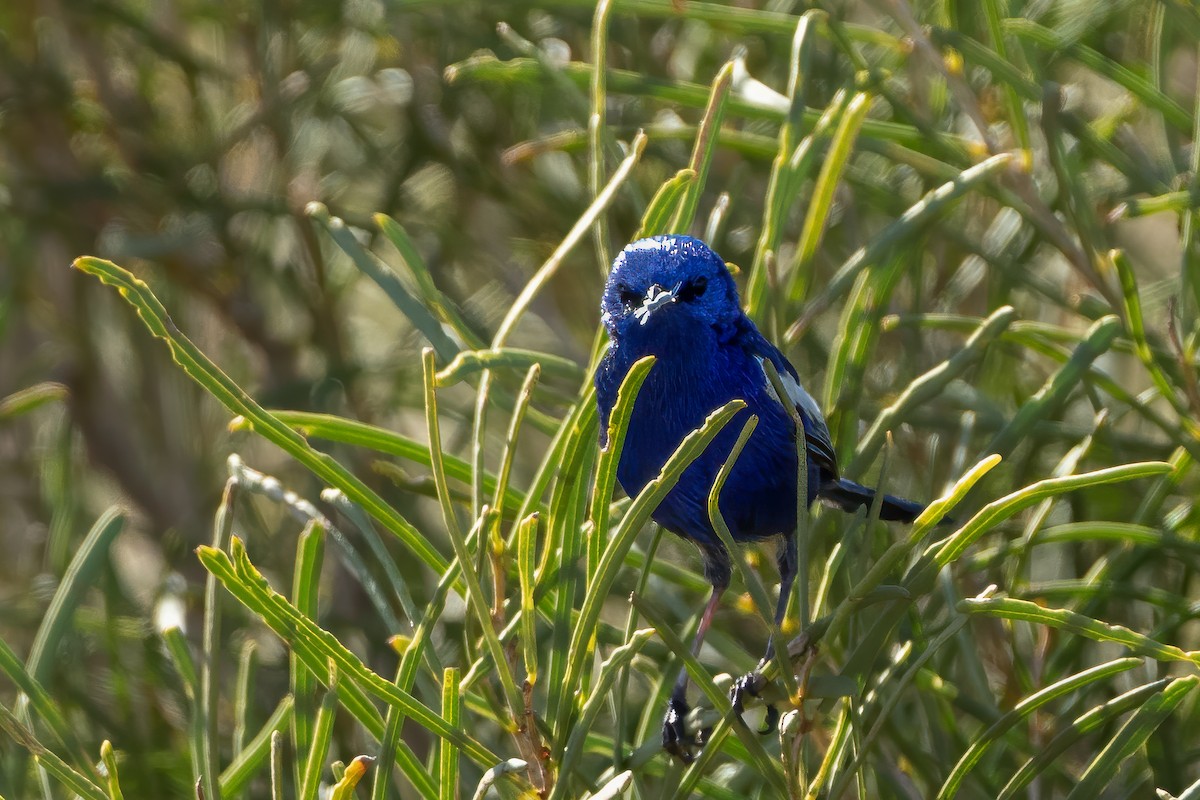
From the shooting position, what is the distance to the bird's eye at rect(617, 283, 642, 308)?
2.14m

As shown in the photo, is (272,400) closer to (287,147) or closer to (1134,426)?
(287,147)

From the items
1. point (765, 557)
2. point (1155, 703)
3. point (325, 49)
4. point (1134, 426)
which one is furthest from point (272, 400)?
point (1155, 703)

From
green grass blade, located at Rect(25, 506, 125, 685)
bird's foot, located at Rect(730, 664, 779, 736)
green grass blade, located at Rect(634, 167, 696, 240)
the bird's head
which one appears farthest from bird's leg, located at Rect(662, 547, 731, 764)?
green grass blade, located at Rect(25, 506, 125, 685)

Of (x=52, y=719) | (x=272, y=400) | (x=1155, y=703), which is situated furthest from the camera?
(x=272, y=400)

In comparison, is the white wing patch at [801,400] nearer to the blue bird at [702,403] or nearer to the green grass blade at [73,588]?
the blue bird at [702,403]

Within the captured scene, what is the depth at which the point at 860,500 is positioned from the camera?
7.34 feet

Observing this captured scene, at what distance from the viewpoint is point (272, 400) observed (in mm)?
3457

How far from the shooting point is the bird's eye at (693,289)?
2.14 meters

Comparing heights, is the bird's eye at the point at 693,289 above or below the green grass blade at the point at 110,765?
above

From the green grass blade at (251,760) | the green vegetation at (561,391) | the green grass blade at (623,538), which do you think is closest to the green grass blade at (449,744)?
the green vegetation at (561,391)

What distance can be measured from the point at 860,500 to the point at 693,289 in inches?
17.2

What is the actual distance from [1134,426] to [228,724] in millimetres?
2315

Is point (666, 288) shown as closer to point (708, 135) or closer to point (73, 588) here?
point (708, 135)

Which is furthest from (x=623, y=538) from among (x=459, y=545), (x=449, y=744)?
(x=449, y=744)
